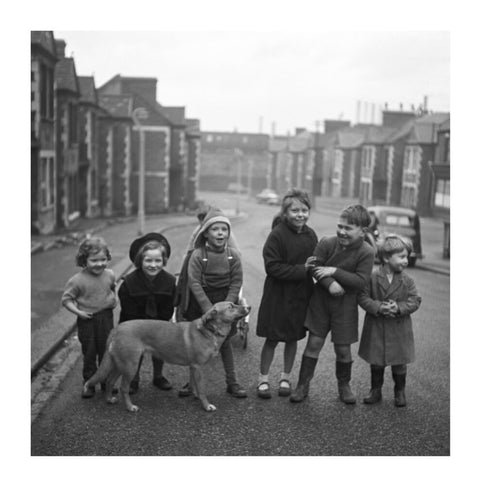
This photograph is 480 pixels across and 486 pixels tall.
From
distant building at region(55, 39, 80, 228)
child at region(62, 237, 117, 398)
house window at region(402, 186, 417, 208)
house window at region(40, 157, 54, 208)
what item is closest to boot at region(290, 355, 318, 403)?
child at region(62, 237, 117, 398)

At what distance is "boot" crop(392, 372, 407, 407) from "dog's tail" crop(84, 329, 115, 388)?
2536 mm

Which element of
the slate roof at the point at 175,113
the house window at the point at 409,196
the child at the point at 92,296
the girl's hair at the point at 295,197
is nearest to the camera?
the girl's hair at the point at 295,197

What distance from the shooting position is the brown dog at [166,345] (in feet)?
19.1

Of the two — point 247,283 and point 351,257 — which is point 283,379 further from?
point 247,283

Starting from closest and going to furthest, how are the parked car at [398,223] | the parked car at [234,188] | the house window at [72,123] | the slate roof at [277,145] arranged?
the parked car at [398,223]
the house window at [72,123]
the parked car at [234,188]
the slate roof at [277,145]

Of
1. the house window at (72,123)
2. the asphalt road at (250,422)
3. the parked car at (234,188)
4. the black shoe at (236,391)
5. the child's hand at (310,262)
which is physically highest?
the house window at (72,123)

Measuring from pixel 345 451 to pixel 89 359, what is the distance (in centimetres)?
255

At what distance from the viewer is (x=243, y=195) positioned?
76562 millimetres

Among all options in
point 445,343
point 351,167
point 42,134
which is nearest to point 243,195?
point 351,167

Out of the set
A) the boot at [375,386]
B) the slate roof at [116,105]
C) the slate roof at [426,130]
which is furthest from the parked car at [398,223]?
the slate roof at [116,105]

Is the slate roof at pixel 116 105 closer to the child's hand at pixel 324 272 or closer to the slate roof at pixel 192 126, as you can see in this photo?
the slate roof at pixel 192 126

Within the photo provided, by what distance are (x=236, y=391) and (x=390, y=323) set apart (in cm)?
154

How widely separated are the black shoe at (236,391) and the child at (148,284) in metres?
0.88

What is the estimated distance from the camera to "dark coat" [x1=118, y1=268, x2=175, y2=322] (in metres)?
6.16
